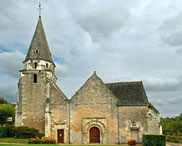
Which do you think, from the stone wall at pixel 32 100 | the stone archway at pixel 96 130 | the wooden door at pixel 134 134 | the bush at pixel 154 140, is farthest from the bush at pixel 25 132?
the bush at pixel 154 140

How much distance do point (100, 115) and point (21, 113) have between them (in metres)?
10.7

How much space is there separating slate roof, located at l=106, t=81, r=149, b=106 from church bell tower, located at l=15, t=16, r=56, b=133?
9.54m

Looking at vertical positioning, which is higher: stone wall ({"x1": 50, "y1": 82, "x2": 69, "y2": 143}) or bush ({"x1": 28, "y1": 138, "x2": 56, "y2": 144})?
stone wall ({"x1": 50, "y1": 82, "x2": 69, "y2": 143})

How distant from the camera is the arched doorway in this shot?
75.2ft

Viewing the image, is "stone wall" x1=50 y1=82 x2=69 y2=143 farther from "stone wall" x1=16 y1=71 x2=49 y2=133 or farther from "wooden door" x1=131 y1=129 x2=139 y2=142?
"wooden door" x1=131 y1=129 x2=139 y2=142

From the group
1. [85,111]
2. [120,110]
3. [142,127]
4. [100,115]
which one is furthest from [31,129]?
[142,127]

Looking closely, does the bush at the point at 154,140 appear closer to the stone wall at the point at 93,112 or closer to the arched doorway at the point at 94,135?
the stone wall at the point at 93,112

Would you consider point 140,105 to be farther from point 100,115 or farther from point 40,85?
point 40,85

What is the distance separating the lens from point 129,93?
24.2m

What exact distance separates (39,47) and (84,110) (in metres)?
11.4

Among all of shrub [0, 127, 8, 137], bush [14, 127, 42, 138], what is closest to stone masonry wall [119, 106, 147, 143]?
bush [14, 127, 42, 138]

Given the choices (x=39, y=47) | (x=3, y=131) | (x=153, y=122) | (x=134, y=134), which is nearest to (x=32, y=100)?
(x=3, y=131)

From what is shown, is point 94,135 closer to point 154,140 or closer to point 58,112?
point 58,112

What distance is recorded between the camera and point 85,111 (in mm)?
23641
